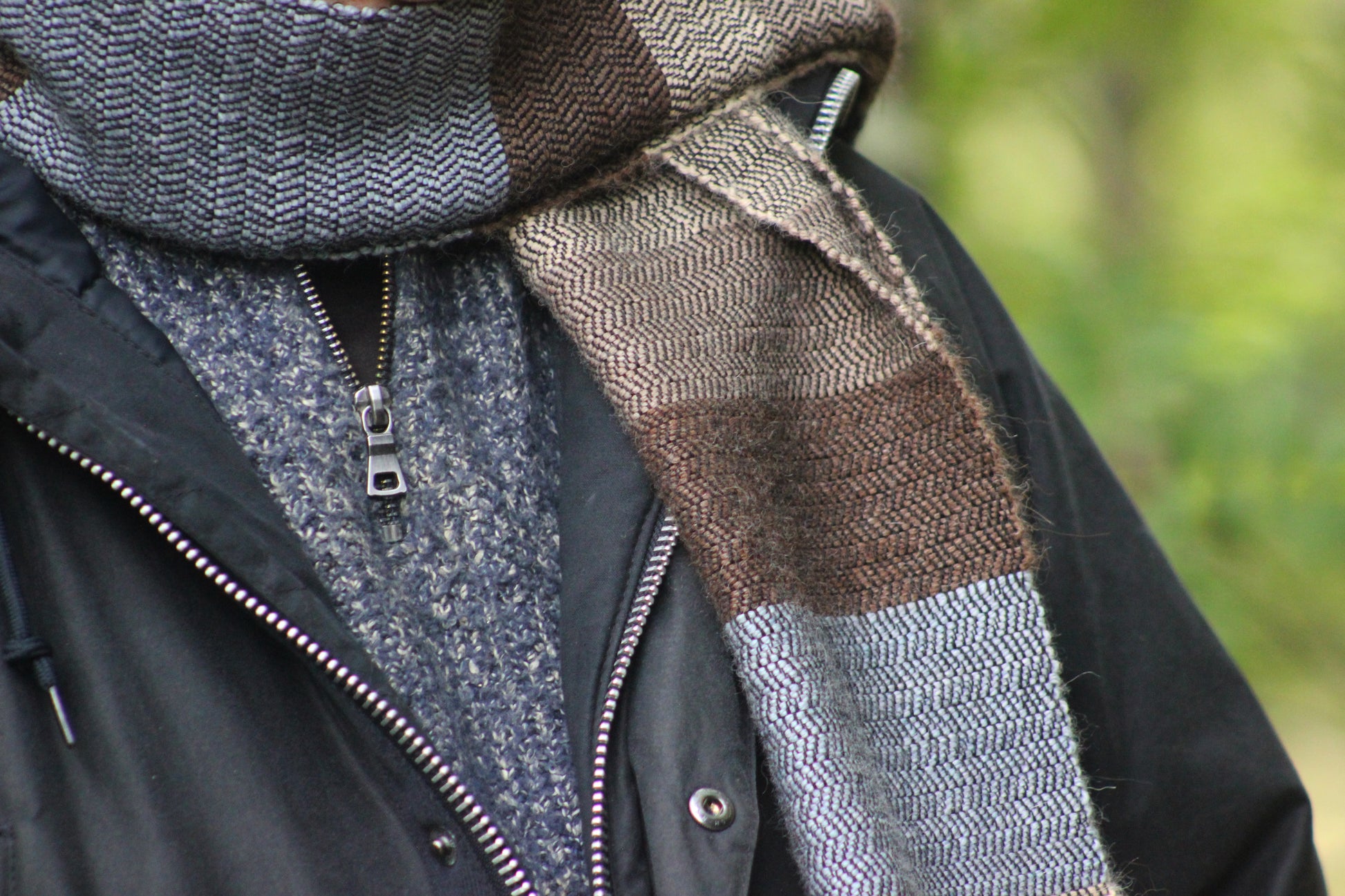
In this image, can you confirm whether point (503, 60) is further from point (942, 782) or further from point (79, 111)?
point (942, 782)

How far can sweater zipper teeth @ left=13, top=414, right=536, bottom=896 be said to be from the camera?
36.2 inches

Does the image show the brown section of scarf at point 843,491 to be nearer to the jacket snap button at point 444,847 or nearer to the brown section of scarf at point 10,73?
the jacket snap button at point 444,847

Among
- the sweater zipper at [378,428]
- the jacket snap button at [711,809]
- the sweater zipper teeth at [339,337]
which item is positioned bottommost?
the jacket snap button at [711,809]

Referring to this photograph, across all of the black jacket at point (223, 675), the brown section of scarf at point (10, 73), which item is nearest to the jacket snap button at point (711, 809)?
the black jacket at point (223, 675)

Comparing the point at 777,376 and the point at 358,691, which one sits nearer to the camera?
the point at 358,691

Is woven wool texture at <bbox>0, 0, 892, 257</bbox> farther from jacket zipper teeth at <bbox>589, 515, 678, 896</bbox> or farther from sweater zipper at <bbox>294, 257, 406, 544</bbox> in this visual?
jacket zipper teeth at <bbox>589, 515, 678, 896</bbox>

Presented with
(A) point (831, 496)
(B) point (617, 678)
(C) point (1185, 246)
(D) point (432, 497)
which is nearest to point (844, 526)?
(A) point (831, 496)

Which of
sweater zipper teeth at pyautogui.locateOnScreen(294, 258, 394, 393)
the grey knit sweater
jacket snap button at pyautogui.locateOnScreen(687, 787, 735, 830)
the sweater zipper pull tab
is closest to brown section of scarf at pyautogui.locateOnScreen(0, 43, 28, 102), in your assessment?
the grey knit sweater

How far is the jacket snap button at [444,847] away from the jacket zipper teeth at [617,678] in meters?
0.12

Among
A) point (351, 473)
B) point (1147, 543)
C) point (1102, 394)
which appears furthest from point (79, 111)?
point (1102, 394)

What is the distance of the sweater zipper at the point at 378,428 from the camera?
1.09 meters

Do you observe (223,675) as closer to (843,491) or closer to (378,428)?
(378,428)

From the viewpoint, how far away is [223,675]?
0.94 m

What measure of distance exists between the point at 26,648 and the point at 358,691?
240mm
